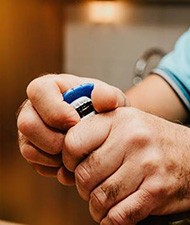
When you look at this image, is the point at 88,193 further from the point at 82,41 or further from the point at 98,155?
the point at 82,41

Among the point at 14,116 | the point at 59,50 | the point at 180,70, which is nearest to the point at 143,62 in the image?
the point at 59,50

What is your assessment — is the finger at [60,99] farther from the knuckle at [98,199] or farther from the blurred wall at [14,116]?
the blurred wall at [14,116]

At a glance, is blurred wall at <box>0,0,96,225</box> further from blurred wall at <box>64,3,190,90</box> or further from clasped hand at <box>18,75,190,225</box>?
clasped hand at <box>18,75,190,225</box>

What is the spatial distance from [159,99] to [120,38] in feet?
2.07

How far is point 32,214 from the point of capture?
4.27ft

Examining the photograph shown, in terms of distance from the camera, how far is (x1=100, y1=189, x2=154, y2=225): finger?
421 millimetres

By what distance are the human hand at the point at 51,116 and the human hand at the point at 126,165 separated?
0.01 metres

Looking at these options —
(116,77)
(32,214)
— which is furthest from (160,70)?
(32,214)

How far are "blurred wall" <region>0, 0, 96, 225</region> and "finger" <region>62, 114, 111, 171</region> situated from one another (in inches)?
32.4

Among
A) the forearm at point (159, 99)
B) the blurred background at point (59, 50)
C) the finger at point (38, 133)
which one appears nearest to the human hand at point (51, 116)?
the finger at point (38, 133)

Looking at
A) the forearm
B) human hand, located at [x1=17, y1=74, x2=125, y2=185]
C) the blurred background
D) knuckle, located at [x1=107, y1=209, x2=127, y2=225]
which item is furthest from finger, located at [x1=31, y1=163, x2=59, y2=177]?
the blurred background

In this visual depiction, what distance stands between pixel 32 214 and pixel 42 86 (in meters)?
0.90

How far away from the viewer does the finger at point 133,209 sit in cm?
42

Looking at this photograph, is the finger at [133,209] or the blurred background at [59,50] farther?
the blurred background at [59,50]
